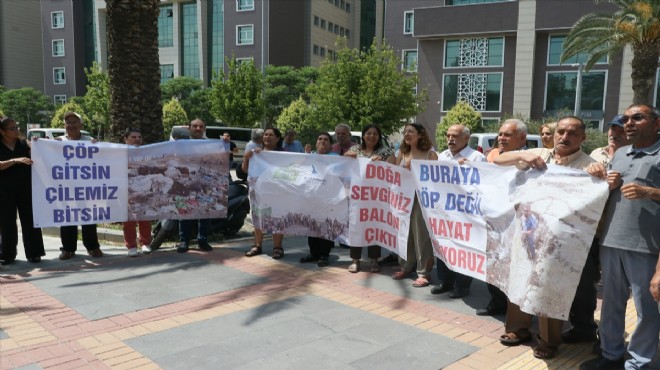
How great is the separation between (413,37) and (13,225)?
39803mm

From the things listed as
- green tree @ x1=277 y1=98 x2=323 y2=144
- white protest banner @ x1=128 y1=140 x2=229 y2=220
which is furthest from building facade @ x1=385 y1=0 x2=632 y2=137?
A: white protest banner @ x1=128 y1=140 x2=229 y2=220

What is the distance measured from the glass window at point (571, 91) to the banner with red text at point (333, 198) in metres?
34.0

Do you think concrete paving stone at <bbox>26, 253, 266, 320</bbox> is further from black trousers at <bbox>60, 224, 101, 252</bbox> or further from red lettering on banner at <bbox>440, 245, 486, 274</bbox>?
red lettering on banner at <bbox>440, 245, 486, 274</bbox>

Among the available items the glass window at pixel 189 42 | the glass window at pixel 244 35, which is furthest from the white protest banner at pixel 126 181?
the glass window at pixel 189 42

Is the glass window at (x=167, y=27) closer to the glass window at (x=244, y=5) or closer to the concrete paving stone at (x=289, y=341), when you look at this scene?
the glass window at (x=244, y=5)

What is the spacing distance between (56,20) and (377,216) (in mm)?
72769

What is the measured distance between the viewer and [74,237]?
267 inches

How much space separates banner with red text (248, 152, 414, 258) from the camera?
6.05 m

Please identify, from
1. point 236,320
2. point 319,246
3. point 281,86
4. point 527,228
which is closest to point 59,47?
point 281,86

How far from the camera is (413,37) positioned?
42219 millimetres

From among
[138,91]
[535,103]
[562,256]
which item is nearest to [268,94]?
[535,103]

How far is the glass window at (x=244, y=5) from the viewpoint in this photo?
5238 cm

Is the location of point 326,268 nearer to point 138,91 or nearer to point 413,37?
point 138,91

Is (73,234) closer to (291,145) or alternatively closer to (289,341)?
(291,145)
